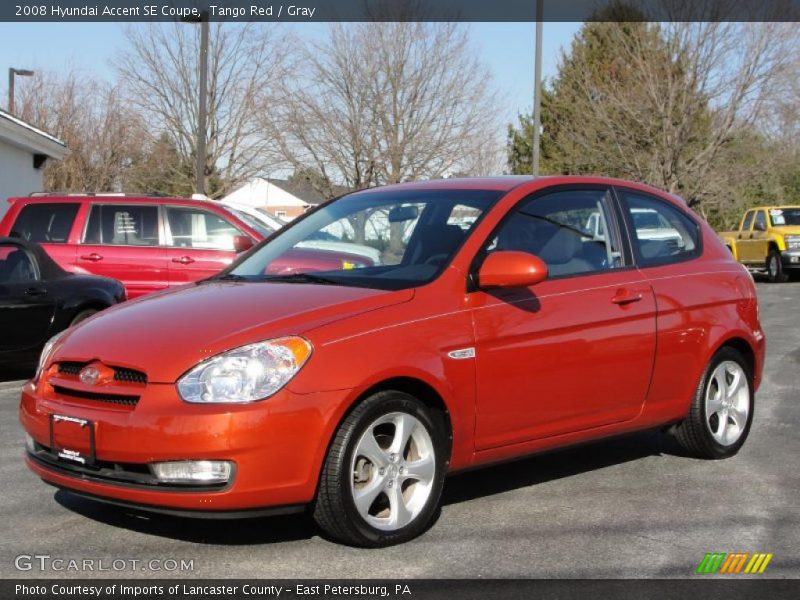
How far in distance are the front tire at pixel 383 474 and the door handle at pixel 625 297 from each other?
140 cm

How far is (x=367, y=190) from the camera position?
628 centimetres

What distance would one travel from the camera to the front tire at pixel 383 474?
443 cm

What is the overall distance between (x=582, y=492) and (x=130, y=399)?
8.29 ft

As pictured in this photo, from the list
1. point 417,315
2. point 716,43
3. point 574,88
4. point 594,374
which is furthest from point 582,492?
point 574,88

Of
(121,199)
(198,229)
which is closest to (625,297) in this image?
(198,229)

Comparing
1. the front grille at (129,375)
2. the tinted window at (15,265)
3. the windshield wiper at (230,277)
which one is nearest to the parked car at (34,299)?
the tinted window at (15,265)

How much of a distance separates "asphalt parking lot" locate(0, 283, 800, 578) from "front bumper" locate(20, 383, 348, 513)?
30 cm

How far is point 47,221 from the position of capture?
12.6 metres

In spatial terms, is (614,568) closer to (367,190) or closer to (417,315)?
(417,315)

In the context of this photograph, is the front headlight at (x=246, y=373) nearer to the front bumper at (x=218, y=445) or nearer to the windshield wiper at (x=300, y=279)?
the front bumper at (x=218, y=445)

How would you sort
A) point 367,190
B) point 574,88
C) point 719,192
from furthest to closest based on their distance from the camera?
point 574,88
point 719,192
point 367,190

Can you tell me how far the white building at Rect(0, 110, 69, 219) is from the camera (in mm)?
20741

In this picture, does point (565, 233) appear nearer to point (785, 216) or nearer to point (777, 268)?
point (777, 268)

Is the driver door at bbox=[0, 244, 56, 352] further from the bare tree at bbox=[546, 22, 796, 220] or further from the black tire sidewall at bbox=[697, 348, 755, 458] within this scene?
the bare tree at bbox=[546, 22, 796, 220]
